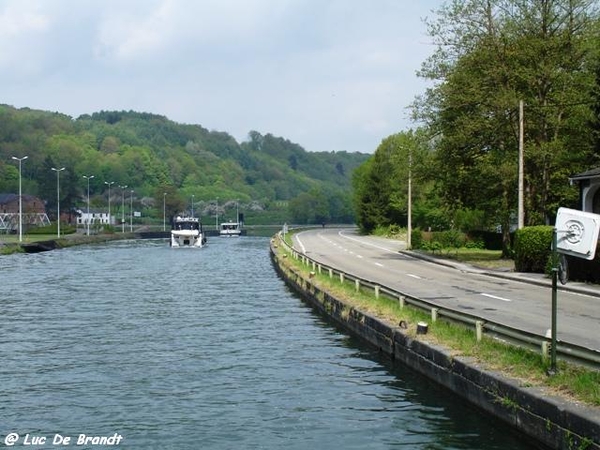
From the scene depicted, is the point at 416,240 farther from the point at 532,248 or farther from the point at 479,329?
the point at 479,329

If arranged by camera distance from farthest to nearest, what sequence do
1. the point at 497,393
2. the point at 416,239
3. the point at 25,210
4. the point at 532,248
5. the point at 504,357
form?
1. the point at 25,210
2. the point at 416,239
3. the point at 532,248
4. the point at 504,357
5. the point at 497,393

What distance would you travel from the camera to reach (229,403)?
15633mm

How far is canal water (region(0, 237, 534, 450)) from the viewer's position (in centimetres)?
1342

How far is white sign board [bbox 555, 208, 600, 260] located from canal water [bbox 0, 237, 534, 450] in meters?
3.08

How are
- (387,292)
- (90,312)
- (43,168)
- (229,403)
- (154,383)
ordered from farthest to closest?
(43,168) < (90,312) < (387,292) < (154,383) < (229,403)

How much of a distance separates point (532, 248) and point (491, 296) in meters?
10.4

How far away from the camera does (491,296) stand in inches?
1105

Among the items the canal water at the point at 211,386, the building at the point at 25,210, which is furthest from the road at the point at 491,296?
the building at the point at 25,210

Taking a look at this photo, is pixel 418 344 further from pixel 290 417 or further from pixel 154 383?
pixel 154 383

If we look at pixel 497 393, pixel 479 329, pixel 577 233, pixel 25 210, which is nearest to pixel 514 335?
pixel 479 329

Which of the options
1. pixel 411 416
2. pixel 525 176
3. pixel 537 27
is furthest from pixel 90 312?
pixel 537 27

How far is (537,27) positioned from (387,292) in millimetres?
26922

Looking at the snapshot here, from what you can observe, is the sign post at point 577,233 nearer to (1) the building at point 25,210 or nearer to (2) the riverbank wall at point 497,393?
(2) the riverbank wall at point 497,393

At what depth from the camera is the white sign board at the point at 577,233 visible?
1134 cm
